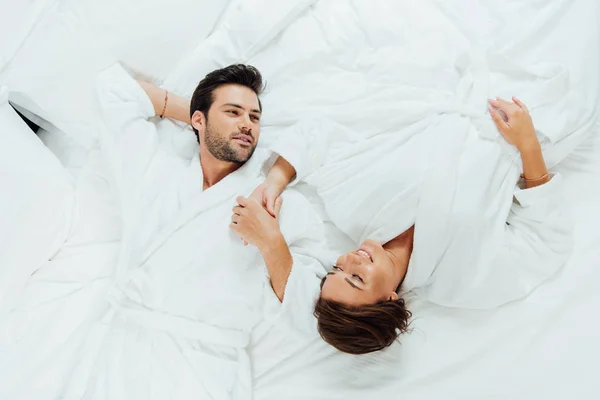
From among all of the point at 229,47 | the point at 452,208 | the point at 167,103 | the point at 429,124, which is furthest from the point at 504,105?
the point at 167,103

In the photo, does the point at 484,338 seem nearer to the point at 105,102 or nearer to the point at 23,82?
the point at 105,102

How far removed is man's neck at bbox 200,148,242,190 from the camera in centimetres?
160

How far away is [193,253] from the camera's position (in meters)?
1.46

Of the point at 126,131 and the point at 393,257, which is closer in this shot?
the point at 393,257

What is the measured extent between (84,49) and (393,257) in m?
1.15

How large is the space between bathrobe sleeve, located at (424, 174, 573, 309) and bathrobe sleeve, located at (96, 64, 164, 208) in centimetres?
91

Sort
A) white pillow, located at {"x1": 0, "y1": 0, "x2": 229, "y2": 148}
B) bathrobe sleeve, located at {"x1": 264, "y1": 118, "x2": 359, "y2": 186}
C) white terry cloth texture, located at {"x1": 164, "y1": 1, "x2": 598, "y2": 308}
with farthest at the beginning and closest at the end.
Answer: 1. white pillow, located at {"x1": 0, "y1": 0, "x2": 229, "y2": 148}
2. bathrobe sleeve, located at {"x1": 264, "y1": 118, "x2": 359, "y2": 186}
3. white terry cloth texture, located at {"x1": 164, "y1": 1, "x2": 598, "y2": 308}

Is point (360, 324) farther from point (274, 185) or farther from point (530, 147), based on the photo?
point (530, 147)

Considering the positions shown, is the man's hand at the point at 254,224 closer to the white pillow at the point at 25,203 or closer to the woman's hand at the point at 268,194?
the woman's hand at the point at 268,194

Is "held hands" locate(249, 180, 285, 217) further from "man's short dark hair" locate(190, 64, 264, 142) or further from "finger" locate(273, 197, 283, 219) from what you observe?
"man's short dark hair" locate(190, 64, 264, 142)

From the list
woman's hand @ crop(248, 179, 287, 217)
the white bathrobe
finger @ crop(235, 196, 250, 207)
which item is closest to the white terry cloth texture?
the white bathrobe

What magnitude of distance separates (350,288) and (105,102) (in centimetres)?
93

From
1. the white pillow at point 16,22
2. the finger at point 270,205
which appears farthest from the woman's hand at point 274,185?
the white pillow at point 16,22

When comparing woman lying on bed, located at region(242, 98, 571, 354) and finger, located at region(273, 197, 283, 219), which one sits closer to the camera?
woman lying on bed, located at region(242, 98, 571, 354)
